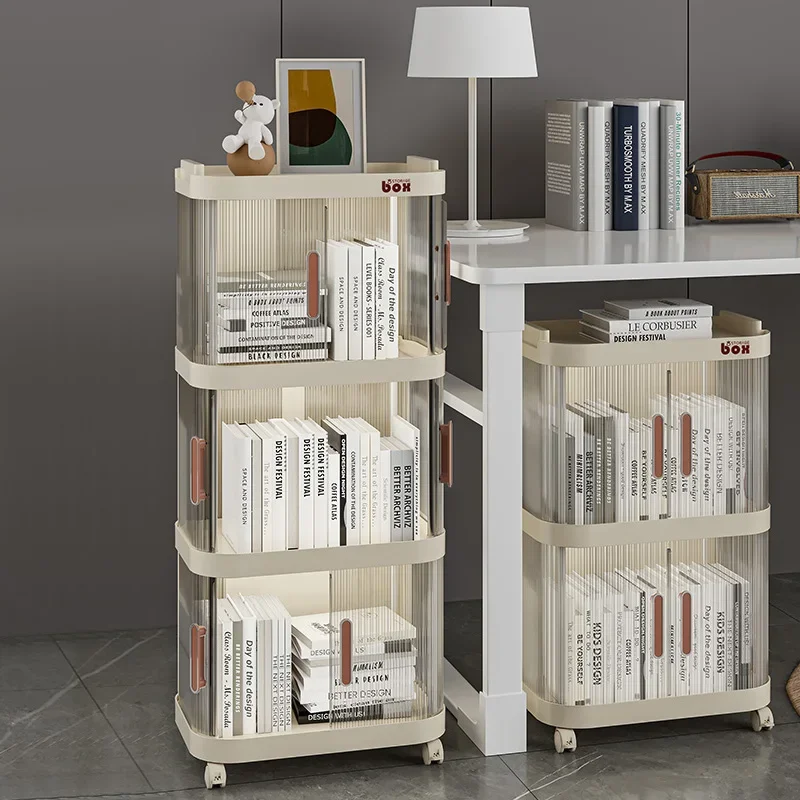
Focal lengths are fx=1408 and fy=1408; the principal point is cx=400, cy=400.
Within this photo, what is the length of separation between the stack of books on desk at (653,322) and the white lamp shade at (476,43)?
576mm

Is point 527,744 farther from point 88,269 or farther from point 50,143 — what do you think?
point 50,143

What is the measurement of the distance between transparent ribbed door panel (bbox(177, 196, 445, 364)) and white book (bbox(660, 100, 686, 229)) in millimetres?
766

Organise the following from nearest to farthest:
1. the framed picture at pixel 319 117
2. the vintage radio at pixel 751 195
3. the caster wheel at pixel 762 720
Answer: the framed picture at pixel 319 117 → the caster wheel at pixel 762 720 → the vintage radio at pixel 751 195

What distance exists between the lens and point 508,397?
7.95 feet

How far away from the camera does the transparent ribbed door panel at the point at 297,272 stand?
2.28 metres

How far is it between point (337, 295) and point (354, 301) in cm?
3

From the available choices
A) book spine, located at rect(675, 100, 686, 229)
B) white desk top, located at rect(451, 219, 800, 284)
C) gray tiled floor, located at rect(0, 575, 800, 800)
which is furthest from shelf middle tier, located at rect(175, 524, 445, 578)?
book spine, located at rect(675, 100, 686, 229)

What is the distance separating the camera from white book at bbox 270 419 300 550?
2330mm

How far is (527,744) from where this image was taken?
2.54 meters

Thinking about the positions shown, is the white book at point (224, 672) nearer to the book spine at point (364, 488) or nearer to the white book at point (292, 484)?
the white book at point (292, 484)

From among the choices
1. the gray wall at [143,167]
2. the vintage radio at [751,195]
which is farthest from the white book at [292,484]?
the vintage radio at [751,195]

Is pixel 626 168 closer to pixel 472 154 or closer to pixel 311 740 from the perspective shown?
pixel 472 154

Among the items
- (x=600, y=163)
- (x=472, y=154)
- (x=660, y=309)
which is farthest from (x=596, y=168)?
(x=660, y=309)

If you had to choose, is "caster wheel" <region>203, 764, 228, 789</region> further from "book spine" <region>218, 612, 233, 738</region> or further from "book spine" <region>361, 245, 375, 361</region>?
"book spine" <region>361, 245, 375, 361</region>
